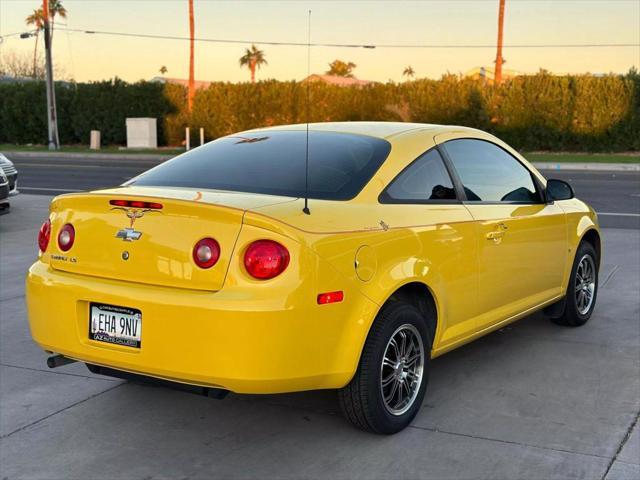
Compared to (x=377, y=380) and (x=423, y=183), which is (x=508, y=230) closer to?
(x=423, y=183)

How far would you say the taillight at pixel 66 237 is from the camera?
3.96 meters

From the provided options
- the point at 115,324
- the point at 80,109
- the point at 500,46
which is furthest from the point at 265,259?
the point at 80,109

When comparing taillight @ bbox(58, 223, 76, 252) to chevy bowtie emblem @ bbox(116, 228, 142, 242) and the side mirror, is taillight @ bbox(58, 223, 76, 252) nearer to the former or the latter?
chevy bowtie emblem @ bbox(116, 228, 142, 242)

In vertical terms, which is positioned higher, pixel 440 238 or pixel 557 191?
pixel 557 191

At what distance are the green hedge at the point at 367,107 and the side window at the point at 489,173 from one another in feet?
92.7

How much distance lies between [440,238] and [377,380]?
2.96 ft

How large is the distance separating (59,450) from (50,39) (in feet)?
116

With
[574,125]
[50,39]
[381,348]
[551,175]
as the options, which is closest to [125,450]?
[381,348]

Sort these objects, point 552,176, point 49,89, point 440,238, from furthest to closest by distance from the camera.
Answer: point 49,89, point 552,176, point 440,238

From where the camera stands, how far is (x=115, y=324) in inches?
147

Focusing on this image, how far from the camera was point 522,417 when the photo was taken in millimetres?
4309

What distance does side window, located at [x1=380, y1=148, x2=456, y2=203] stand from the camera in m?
4.23

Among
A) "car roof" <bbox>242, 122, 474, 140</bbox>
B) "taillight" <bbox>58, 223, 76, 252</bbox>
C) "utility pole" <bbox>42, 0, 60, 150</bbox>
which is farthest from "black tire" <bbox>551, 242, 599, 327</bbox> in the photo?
"utility pole" <bbox>42, 0, 60, 150</bbox>

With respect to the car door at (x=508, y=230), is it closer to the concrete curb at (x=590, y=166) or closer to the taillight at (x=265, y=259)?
the taillight at (x=265, y=259)
